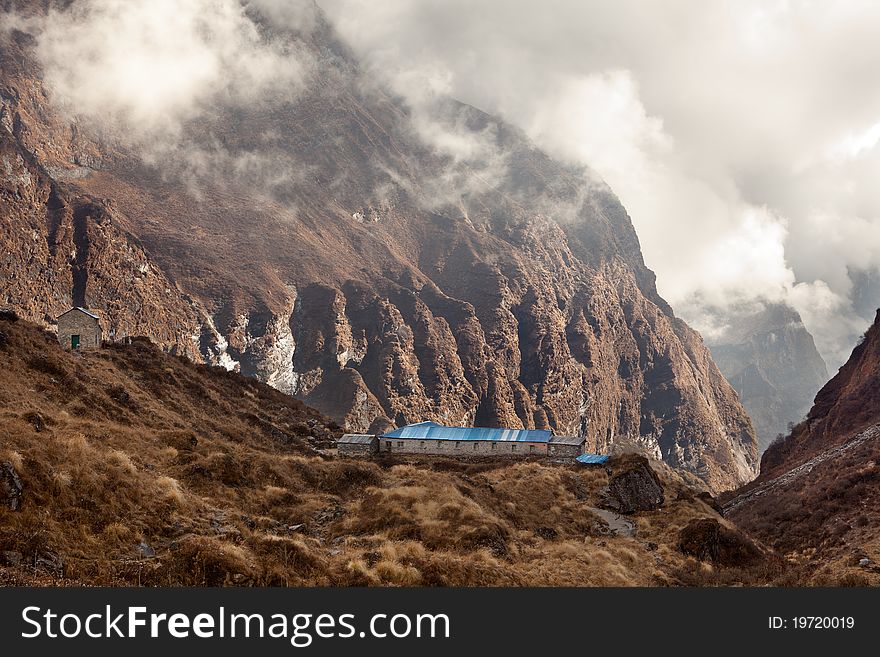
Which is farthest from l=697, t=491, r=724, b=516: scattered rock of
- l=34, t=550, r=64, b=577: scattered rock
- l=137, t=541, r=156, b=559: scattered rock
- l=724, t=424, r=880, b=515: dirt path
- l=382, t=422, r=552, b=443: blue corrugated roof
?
l=34, t=550, r=64, b=577: scattered rock

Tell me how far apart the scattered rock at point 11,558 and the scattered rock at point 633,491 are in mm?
40025

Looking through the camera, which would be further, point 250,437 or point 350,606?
point 250,437

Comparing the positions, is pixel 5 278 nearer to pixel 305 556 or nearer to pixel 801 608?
pixel 305 556

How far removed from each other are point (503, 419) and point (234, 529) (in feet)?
559

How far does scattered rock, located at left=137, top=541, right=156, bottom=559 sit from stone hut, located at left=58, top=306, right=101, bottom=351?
36.3 metres

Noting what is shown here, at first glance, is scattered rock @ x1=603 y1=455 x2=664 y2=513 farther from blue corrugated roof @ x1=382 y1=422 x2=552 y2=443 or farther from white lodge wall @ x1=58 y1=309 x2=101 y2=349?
white lodge wall @ x1=58 y1=309 x2=101 y2=349

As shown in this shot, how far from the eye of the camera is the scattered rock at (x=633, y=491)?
4928 centimetres

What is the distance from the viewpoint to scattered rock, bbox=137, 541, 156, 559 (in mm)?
21305

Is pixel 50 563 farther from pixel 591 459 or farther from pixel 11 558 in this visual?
pixel 591 459

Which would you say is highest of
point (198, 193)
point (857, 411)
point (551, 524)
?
point (198, 193)

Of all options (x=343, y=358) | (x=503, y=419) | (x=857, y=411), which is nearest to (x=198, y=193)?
(x=343, y=358)

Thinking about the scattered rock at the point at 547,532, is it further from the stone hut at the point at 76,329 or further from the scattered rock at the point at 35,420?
the stone hut at the point at 76,329

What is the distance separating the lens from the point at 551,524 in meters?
41.7

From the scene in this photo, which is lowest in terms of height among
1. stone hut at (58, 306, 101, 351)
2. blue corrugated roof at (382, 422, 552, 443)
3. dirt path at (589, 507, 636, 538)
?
dirt path at (589, 507, 636, 538)
